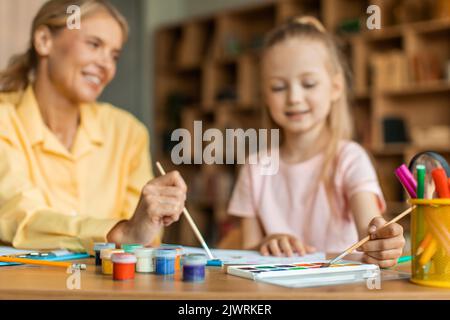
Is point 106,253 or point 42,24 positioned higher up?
point 42,24

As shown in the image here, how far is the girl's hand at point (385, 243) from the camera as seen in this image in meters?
0.87

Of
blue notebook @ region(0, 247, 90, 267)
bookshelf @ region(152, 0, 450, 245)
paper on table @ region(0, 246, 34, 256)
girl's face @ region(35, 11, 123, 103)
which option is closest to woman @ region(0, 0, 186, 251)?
girl's face @ region(35, 11, 123, 103)

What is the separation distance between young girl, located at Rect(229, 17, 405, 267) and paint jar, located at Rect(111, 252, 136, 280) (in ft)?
2.12

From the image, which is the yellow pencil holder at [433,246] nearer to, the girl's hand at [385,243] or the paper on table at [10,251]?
the girl's hand at [385,243]

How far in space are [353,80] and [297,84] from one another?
2670mm

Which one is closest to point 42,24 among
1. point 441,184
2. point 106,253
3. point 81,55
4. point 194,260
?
point 81,55

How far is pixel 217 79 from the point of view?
5086mm

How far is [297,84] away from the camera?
1.46 metres

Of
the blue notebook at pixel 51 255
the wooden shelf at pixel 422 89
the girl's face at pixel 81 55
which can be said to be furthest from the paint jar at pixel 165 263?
the wooden shelf at pixel 422 89

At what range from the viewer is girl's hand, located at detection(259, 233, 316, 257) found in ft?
3.57

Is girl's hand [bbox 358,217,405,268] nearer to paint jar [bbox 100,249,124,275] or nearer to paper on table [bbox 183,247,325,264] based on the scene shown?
paper on table [bbox 183,247,325,264]

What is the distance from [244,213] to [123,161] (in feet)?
1.24

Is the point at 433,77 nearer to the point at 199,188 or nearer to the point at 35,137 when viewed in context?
the point at 199,188

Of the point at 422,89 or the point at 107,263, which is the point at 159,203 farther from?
the point at 422,89
